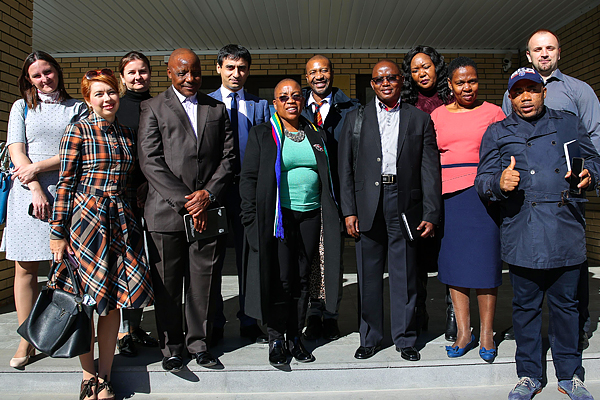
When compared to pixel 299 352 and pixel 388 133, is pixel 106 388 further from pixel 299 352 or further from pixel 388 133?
pixel 388 133

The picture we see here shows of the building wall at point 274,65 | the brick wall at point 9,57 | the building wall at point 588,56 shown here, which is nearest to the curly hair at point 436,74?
the brick wall at point 9,57

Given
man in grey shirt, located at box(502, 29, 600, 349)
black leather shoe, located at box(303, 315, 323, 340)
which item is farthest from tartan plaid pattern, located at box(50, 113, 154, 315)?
man in grey shirt, located at box(502, 29, 600, 349)

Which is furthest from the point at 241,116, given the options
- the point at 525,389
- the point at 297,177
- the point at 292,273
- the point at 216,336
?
the point at 525,389

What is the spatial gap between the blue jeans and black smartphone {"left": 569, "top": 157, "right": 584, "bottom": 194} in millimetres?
457

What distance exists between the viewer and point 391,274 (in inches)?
115

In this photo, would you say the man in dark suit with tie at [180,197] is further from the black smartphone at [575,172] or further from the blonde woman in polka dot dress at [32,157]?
the black smartphone at [575,172]

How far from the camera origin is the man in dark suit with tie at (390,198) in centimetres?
283

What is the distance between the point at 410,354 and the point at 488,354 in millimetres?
487

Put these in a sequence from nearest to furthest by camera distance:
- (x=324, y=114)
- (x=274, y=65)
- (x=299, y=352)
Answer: (x=299, y=352) < (x=324, y=114) < (x=274, y=65)

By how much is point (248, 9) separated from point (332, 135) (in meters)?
2.97

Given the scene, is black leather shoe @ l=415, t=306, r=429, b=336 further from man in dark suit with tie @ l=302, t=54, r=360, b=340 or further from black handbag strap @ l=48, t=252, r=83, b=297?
black handbag strap @ l=48, t=252, r=83, b=297

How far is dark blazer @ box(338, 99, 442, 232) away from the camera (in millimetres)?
2822

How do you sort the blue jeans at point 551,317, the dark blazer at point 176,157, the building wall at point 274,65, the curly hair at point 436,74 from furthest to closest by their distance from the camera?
the building wall at point 274,65
the curly hair at point 436,74
the dark blazer at point 176,157
the blue jeans at point 551,317

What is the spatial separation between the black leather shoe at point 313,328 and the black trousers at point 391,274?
417mm
